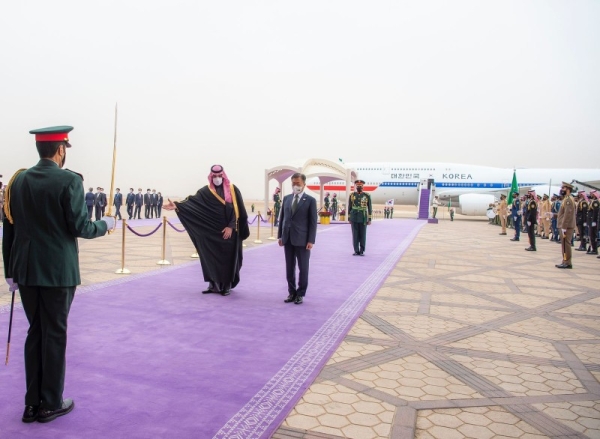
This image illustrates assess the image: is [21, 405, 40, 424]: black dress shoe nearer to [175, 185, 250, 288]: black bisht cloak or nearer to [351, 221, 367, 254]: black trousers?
[175, 185, 250, 288]: black bisht cloak

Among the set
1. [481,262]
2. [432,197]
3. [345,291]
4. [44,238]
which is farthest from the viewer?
[432,197]

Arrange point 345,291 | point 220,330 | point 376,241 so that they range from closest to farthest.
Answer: point 220,330 → point 345,291 → point 376,241

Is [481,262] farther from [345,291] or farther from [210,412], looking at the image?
[210,412]

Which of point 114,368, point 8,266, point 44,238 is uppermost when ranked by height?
point 44,238

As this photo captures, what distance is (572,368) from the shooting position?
358 cm

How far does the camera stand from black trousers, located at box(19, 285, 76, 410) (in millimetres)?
2531

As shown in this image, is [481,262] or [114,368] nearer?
[114,368]

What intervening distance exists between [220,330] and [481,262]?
7170 mm

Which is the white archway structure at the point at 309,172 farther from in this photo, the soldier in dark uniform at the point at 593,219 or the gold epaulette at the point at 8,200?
the gold epaulette at the point at 8,200

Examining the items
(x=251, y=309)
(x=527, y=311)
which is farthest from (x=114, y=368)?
(x=527, y=311)

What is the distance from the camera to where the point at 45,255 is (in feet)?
8.30

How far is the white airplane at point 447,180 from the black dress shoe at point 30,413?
2758 cm

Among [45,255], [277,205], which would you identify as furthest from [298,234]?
[277,205]

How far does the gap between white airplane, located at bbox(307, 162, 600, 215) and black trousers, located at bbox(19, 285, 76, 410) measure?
27486 mm
